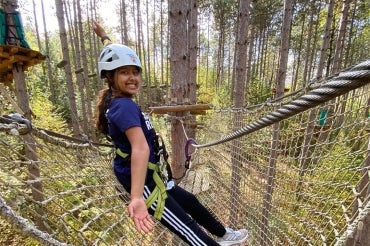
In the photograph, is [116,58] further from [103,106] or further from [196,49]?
[196,49]

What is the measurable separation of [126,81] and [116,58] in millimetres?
111

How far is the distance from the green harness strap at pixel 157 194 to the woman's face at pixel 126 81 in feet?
0.88

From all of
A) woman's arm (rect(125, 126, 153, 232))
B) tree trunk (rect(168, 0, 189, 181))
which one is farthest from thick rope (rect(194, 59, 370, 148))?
tree trunk (rect(168, 0, 189, 181))

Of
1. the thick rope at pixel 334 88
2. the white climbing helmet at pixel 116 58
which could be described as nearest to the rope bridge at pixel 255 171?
the thick rope at pixel 334 88

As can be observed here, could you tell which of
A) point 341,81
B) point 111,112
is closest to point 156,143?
point 111,112

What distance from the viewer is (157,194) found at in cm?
125

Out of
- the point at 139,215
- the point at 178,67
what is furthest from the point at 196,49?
the point at 139,215

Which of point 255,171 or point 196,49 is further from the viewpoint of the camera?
point 196,49

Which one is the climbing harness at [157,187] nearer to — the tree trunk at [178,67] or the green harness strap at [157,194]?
the green harness strap at [157,194]

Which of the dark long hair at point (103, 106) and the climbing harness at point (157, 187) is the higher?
the dark long hair at point (103, 106)

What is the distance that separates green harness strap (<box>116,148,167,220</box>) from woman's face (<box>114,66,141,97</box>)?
10.6 inches

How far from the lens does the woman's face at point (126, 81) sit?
1.26 metres

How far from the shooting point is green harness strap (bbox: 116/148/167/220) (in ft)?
4.00

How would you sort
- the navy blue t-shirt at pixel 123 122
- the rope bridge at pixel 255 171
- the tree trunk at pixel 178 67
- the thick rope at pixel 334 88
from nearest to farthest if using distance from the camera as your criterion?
the thick rope at pixel 334 88, the rope bridge at pixel 255 171, the navy blue t-shirt at pixel 123 122, the tree trunk at pixel 178 67
